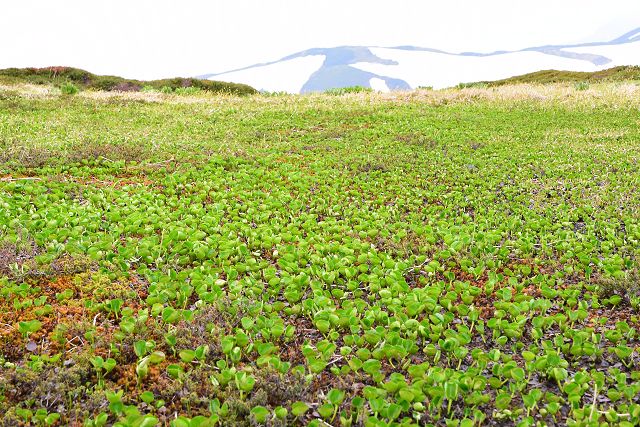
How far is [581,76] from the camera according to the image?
142 ft

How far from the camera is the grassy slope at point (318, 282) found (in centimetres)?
430

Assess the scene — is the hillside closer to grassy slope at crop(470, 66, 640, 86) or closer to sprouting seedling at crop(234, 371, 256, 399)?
grassy slope at crop(470, 66, 640, 86)

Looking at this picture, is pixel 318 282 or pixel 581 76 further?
pixel 581 76

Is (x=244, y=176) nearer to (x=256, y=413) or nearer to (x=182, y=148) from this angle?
(x=182, y=148)

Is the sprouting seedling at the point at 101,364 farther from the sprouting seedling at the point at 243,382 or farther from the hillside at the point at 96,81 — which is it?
the hillside at the point at 96,81

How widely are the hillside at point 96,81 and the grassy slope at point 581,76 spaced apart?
73.9 ft

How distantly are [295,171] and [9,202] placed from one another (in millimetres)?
6330

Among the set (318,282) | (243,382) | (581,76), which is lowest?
(243,382)

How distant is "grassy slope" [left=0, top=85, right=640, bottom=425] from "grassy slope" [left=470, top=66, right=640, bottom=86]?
29.5m

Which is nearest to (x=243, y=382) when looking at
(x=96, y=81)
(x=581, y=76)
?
(x=96, y=81)

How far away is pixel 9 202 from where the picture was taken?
838 cm

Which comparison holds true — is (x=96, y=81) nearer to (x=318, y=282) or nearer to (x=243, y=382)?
(x=318, y=282)

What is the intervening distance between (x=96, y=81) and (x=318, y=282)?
4280 centimetres

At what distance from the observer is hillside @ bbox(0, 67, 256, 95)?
134ft
